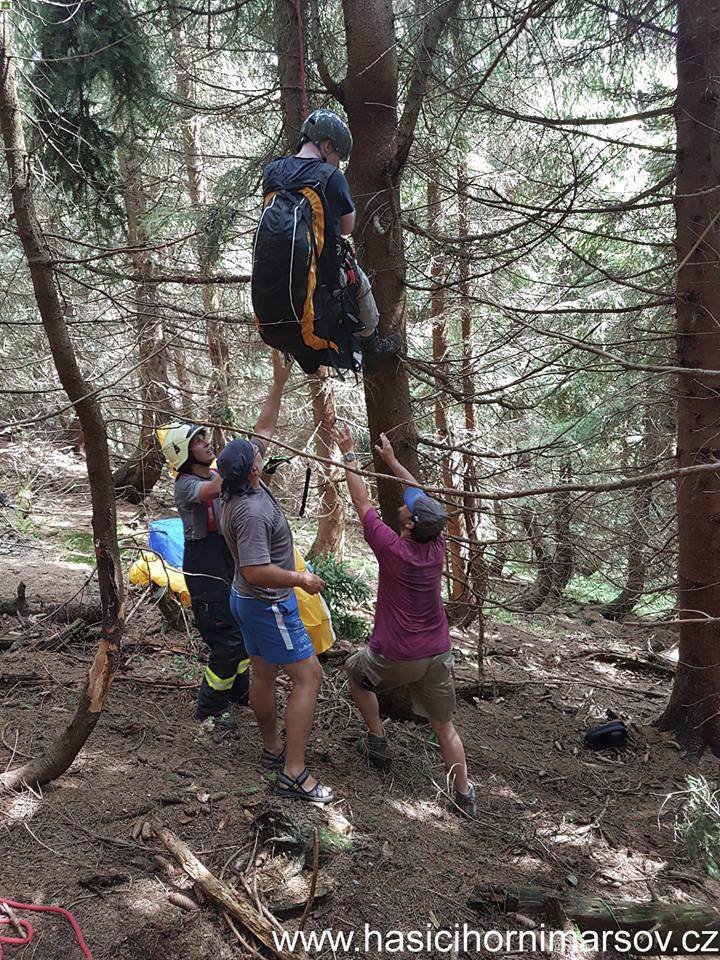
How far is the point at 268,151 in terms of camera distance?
5672 mm

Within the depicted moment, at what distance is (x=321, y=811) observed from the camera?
3973mm

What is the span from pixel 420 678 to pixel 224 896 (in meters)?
1.83

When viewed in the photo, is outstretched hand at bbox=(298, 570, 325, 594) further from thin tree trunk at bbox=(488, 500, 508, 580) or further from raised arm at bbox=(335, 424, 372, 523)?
thin tree trunk at bbox=(488, 500, 508, 580)

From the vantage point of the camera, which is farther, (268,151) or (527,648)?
(527,648)

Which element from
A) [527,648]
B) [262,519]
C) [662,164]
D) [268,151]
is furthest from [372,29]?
[527,648]

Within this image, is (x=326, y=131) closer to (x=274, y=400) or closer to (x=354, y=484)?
(x=274, y=400)

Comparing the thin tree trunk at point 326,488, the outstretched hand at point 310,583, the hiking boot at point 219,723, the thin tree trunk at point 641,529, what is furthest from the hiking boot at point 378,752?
the thin tree trunk at point 326,488

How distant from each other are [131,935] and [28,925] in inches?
16.8

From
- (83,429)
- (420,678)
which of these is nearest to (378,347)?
(83,429)

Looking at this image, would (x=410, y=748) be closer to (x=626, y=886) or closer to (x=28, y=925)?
(x=626, y=886)

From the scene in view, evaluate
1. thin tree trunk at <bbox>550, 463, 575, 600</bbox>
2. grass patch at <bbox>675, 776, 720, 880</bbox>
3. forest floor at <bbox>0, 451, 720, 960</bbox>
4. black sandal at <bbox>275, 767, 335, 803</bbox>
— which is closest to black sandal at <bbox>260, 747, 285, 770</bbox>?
forest floor at <bbox>0, 451, 720, 960</bbox>

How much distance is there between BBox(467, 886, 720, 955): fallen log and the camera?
3.42m

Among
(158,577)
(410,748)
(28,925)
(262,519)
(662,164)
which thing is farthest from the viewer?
(662,164)

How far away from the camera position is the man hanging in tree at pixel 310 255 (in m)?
3.42
